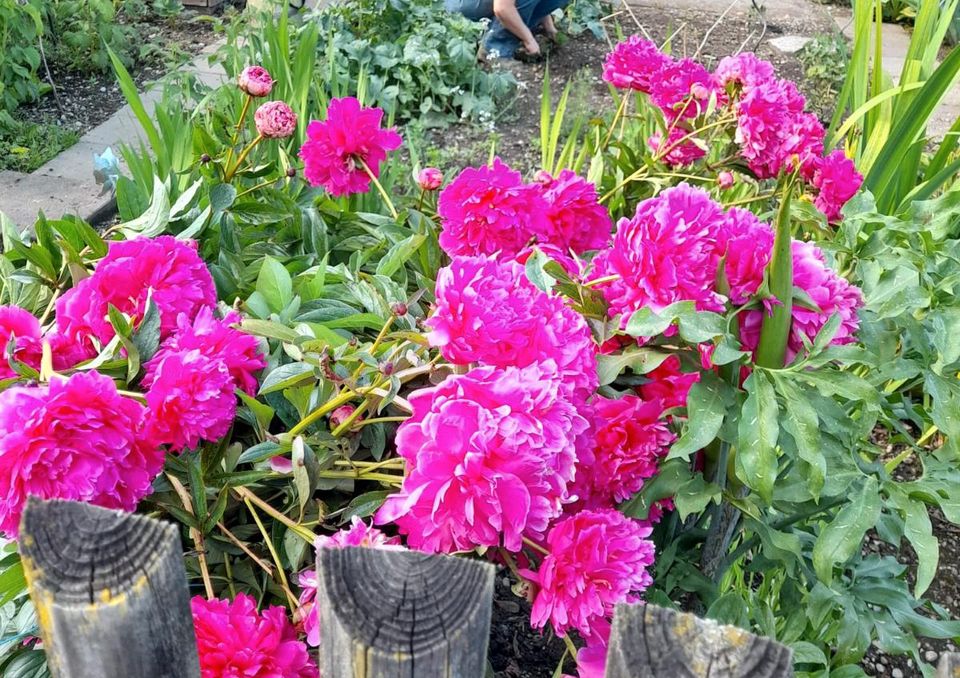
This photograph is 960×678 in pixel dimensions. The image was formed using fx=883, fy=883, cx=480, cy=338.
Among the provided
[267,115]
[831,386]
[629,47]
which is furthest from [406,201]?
[831,386]

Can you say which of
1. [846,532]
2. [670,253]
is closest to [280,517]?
[670,253]

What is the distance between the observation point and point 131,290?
3.49 feet

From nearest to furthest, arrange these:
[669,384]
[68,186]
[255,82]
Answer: [669,384], [255,82], [68,186]

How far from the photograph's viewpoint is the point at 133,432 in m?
0.87

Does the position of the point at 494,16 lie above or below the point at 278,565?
below

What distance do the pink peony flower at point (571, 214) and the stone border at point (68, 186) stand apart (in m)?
1.83

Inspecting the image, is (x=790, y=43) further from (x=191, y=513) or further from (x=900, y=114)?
(x=191, y=513)

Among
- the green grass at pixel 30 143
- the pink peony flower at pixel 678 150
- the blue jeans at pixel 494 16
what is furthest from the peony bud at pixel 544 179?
the blue jeans at pixel 494 16

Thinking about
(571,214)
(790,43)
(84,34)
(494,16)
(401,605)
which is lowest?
Answer: (790,43)

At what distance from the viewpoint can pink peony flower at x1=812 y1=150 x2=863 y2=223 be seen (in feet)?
5.06

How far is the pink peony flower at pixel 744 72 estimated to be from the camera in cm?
160

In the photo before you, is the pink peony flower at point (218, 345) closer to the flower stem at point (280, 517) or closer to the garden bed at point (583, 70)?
the flower stem at point (280, 517)

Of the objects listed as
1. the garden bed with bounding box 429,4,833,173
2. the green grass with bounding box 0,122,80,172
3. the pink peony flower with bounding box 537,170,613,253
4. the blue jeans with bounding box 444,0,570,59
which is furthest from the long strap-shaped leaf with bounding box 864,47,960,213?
the green grass with bounding box 0,122,80,172

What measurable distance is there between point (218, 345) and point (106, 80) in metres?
3.50
